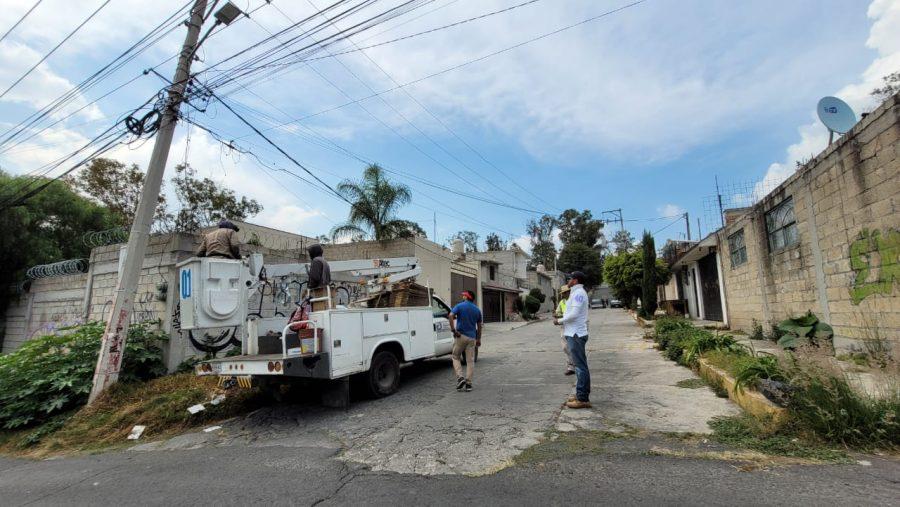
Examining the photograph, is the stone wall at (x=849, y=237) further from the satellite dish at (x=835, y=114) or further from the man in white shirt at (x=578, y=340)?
the man in white shirt at (x=578, y=340)

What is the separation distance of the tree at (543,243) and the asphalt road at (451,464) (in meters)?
59.3

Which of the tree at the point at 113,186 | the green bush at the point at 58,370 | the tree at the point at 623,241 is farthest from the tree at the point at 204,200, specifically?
the tree at the point at 623,241

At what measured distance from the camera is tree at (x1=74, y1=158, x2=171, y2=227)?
23.3 metres

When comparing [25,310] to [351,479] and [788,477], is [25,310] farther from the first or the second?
[788,477]

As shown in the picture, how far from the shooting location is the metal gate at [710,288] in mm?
16891

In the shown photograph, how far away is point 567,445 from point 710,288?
16517 mm

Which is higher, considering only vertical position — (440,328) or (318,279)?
(318,279)

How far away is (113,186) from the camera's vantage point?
78.4ft

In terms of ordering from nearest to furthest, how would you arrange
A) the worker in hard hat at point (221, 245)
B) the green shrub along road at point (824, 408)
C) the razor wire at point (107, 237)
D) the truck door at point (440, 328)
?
the green shrub along road at point (824, 408) < the worker in hard hat at point (221, 245) < the truck door at point (440, 328) < the razor wire at point (107, 237)

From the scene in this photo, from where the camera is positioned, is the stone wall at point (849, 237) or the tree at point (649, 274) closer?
the stone wall at point (849, 237)

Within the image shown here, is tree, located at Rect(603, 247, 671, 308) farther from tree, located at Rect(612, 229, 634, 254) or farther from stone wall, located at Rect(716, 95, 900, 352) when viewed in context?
tree, located at Rect(612, 229, 634, 254)

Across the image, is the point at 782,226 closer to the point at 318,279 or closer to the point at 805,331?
the point at 805,331

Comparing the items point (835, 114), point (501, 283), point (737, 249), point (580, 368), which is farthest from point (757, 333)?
point (501, 283)

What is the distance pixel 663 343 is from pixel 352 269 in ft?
24.9
